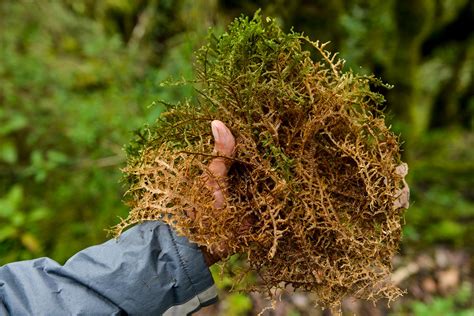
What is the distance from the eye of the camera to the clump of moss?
1.37 metres

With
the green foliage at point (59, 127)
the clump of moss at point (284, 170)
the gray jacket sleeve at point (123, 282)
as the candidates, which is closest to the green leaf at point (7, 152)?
the green foliage at point (59, 127)

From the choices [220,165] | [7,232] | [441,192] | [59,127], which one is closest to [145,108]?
[7,232]

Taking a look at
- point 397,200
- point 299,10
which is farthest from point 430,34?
point 397,200

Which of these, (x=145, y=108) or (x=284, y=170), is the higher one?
(x=145, y=108)

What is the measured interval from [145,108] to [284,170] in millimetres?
1561

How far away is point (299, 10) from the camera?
3.26m

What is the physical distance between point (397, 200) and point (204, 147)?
0.58m

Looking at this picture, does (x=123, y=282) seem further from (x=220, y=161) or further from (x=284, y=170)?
(x=284, y=170)

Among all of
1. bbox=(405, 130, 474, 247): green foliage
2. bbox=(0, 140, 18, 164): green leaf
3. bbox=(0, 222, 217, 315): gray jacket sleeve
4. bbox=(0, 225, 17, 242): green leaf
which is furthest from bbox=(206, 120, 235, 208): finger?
bbox=(405, 130, 474, 247): green foliage

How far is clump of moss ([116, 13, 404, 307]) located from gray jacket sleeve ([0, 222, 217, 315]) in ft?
0.30

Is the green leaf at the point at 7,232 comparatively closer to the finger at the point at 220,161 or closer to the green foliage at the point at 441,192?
the finger at the point at 220,161

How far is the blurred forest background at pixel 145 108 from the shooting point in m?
3.25

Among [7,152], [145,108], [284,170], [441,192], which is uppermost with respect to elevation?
[7,152]

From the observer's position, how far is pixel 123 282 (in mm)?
1409
